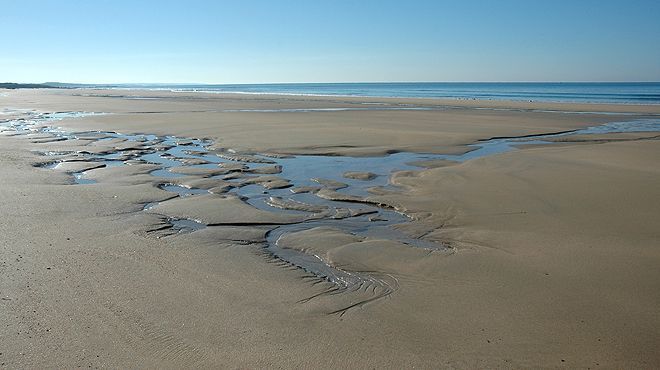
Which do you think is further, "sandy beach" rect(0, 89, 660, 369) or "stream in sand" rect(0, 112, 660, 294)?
"stream in sand" rect(0, 112, 660, 294)

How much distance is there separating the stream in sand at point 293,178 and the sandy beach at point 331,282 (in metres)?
0.13

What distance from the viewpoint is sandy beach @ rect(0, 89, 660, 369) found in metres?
4.05

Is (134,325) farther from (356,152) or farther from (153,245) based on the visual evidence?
(356,152)

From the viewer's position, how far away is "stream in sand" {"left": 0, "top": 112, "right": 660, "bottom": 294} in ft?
23.6

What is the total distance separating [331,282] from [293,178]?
566 cm

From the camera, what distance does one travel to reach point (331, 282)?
5.44 meters

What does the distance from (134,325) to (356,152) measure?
1076 cm

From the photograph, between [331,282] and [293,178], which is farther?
[293,178]

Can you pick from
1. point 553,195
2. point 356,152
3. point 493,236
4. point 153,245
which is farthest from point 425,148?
point 153,245

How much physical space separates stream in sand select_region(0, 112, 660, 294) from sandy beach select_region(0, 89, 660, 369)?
0.13m

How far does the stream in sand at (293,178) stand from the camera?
7.19m

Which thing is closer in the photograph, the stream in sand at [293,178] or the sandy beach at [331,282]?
the sandy beach at [331,282]

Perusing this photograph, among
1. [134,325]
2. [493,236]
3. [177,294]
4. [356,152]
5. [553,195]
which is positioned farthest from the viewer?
[356,152]

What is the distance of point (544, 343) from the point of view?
4188 mm
